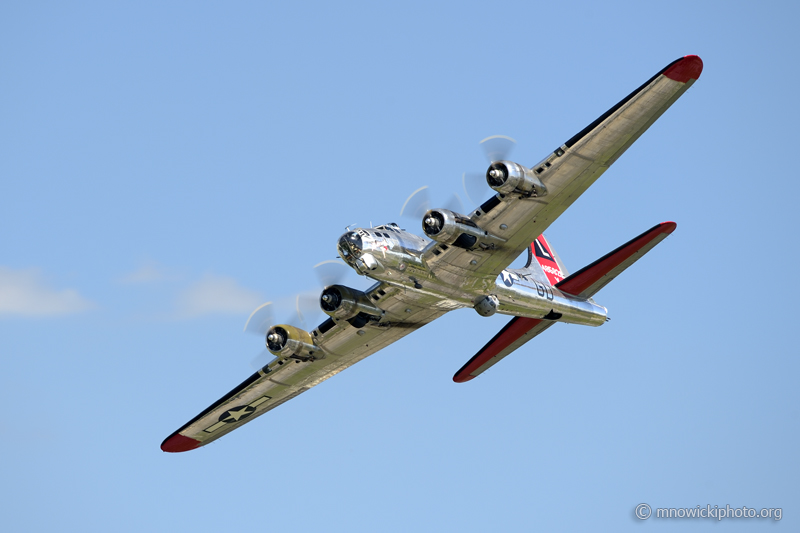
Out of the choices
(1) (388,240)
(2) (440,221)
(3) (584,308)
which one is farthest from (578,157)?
(3) (584,308)

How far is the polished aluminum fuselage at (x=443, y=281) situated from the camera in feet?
99.0

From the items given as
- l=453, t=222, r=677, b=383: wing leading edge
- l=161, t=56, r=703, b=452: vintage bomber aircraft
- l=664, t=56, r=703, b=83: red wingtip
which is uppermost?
l=664, t=56, r=703, b=83: red wingtip

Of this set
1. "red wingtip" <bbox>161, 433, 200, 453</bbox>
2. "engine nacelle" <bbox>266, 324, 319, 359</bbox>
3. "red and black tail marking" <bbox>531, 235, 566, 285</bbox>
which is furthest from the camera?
"red wingtip" <bbox>161, 433, 200, 453</bbox>

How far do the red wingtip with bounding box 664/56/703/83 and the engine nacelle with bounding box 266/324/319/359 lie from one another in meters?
17.1

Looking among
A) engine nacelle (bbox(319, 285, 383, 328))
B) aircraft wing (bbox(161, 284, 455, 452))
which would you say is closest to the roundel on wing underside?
aircraft wing (bbox(161, 284, 455, 452))

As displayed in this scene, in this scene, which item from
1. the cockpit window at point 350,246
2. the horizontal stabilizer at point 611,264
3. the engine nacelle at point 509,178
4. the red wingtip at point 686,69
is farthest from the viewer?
the horizontal stabilizer at point 611,264

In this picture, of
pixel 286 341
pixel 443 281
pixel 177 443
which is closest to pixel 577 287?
pixel 443 281

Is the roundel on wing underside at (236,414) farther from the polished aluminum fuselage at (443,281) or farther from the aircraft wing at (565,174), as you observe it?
the aircraft wing at (565,174)

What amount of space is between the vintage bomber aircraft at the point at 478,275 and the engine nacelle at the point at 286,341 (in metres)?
0.04

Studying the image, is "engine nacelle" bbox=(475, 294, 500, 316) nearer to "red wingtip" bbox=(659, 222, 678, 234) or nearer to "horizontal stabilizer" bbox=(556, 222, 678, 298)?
"horizontal stabilizer" bbox=(556, 222, 678, 298)

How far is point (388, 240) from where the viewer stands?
30.6 m

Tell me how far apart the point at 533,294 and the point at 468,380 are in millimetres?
5820

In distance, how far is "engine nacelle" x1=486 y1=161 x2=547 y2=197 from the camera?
1145 inches

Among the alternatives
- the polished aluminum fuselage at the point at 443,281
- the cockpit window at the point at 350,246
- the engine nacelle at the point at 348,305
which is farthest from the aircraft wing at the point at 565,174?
the engine nacelle at the point at 348,305
